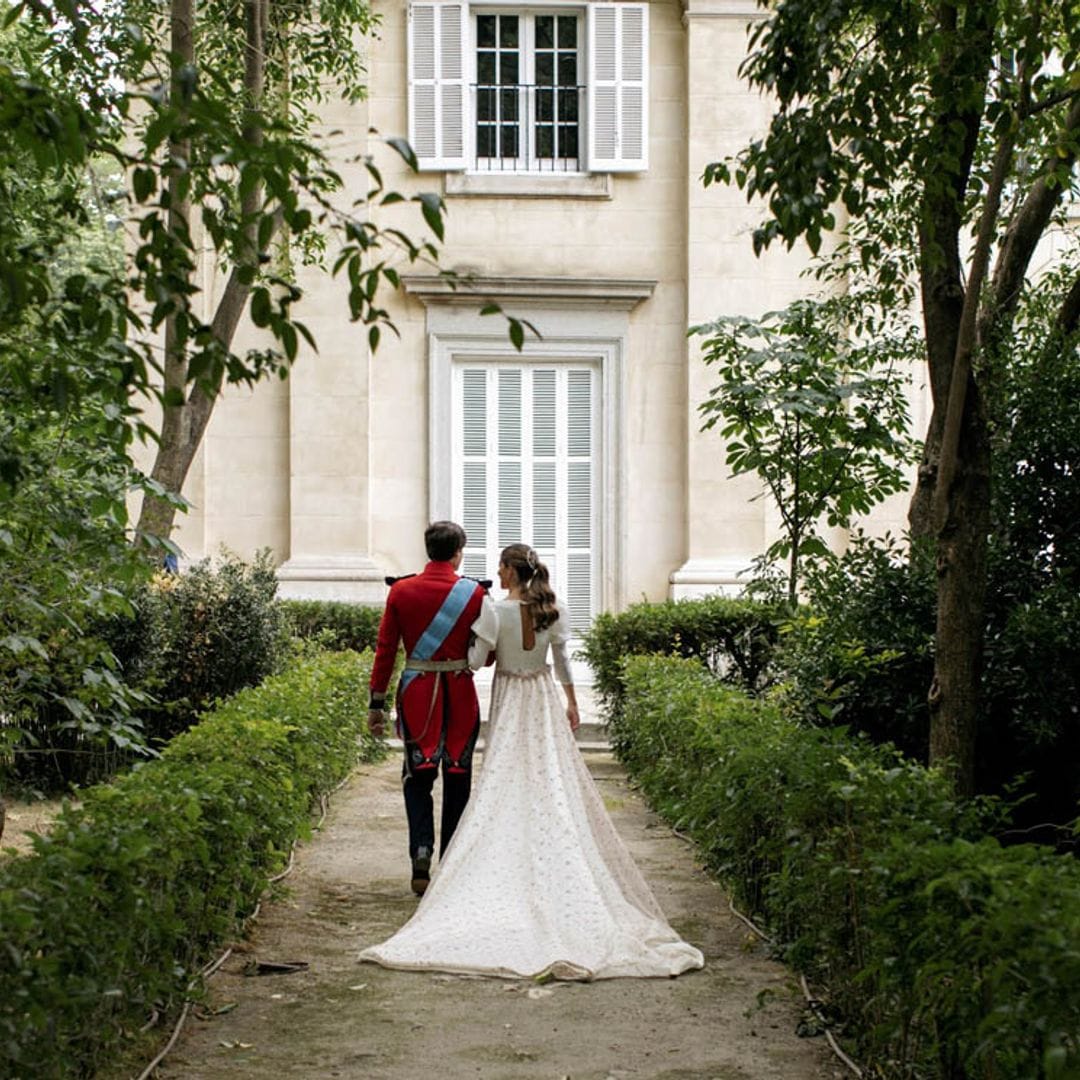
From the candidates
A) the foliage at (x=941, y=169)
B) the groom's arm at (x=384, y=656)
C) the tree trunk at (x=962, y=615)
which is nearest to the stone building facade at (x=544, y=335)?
the groom's arm at (x=384, y=656)

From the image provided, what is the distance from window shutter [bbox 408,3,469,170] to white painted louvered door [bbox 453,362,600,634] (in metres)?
Answer: 2.49

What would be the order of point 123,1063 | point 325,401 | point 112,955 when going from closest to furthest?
point 112,955
point 123,1063
point 325,401

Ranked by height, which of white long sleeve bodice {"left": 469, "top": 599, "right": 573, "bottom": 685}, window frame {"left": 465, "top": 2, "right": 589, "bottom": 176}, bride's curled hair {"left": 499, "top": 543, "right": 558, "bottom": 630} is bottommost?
white long sleeve bodice {"left": 469, "top": 599, "right": 573, "bottom": 685}

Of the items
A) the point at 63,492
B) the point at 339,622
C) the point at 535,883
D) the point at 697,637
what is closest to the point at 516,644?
the point at 535,883

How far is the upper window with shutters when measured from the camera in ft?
61.6

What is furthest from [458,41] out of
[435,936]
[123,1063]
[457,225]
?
[123,1063]

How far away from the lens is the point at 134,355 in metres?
3.71

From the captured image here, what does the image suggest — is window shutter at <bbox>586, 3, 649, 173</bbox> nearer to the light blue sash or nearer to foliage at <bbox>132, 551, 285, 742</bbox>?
foliage at <bbox>132, 551, 285, 742</bbox>

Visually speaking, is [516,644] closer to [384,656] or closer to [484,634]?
[484,634]

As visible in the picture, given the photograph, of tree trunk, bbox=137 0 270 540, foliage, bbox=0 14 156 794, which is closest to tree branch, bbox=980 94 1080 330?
foliage, bbox=0 14 156 794

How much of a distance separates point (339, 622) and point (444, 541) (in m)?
8.87

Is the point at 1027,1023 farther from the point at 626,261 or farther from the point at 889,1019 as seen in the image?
the point at 626,261

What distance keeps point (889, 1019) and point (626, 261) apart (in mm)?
14856

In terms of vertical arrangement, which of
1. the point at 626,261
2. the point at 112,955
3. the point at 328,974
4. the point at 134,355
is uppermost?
the point at 626,261
